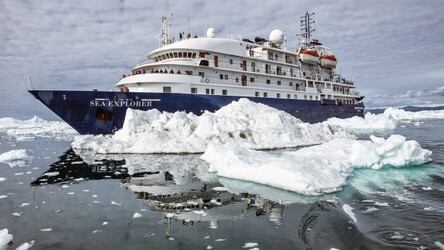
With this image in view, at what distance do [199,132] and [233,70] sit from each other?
1171 cm

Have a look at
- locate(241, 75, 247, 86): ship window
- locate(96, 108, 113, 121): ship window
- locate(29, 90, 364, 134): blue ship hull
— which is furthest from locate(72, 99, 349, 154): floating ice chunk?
locate(241, 75, 247, 86): ship window

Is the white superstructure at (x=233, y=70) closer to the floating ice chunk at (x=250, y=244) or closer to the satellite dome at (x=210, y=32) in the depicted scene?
the satellite dome at (x=210, y=32)

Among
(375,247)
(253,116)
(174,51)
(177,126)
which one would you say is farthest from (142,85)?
(375,247)

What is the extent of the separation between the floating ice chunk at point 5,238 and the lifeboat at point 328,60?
41.2m

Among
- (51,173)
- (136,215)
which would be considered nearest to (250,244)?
(136,215)

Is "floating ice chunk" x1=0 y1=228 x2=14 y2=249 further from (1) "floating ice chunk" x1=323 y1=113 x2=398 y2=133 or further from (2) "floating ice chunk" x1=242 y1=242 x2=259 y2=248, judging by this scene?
(1) "floating ice chunk" x1=323 y1=113 x2=398 y2=133

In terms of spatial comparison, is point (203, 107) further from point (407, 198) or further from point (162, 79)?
point (407, 198)

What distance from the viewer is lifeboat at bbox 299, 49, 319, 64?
38219 millimetres

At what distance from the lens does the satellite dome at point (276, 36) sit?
37156 mm

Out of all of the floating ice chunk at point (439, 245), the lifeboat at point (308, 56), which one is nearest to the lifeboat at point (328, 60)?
the lifeboat at point (308, 56)

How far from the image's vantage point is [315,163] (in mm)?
11148

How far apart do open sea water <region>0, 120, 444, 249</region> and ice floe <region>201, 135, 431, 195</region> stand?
0.39 metres

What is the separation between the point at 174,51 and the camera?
1093 inches

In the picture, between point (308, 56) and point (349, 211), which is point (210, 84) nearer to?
point (308, 56)
